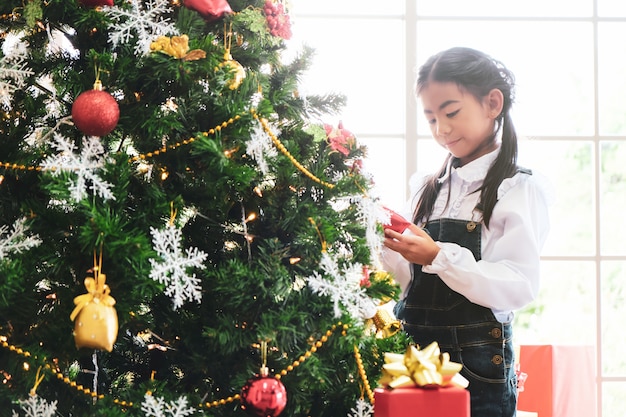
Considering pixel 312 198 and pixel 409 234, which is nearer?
pixel 312 198

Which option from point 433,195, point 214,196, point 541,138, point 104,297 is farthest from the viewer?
point 541,138

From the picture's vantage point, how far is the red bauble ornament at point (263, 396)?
3.24 ft

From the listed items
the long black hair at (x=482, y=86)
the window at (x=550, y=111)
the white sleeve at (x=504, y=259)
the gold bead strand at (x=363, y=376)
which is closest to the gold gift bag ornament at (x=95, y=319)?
the gold bead strand at (x=363, y=376)

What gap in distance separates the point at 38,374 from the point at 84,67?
48 cm

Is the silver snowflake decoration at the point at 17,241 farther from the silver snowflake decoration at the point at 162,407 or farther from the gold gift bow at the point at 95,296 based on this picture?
the silver snowflake decoration at the point at 162,407

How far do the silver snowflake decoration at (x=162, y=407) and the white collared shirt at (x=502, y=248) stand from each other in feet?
1.93

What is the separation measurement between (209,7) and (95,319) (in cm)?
53

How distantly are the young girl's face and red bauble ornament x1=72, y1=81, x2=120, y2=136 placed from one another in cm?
78

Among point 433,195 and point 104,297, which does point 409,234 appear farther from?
point 104,297

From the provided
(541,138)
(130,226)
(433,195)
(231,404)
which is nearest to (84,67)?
(130,226)

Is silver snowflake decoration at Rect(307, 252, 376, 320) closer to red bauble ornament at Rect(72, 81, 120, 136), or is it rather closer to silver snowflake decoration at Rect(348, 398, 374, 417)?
silver snowflake decoration at Rect(348, 398, 374, 417)

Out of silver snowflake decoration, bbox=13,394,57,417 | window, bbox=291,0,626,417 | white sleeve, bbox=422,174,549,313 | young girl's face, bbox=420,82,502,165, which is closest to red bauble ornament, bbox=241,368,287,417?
silver snowflake decoration, bbox=13,394,57,417

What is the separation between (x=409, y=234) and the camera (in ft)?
4.75

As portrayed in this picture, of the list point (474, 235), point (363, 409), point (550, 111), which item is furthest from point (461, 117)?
point (550, 111)
